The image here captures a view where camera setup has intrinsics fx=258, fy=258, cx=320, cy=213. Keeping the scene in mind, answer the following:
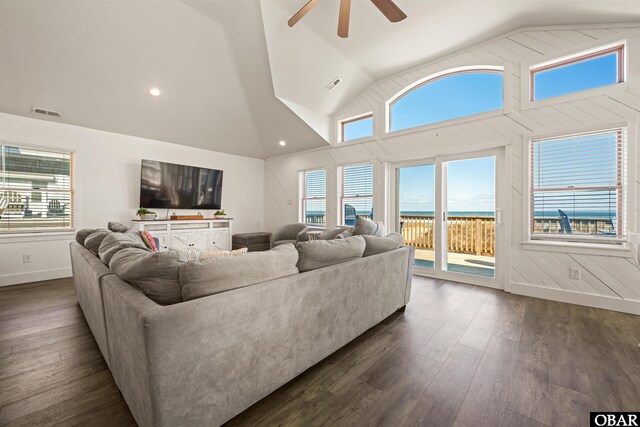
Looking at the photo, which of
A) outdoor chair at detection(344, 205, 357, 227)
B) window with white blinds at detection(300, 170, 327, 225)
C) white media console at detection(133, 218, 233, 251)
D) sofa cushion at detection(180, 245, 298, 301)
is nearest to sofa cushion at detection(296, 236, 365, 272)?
sofa cushion at detection(180, 245, 298, 301)

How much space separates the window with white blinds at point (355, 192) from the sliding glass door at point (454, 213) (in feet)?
1.97

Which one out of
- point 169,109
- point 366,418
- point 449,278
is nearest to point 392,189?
point 449,278

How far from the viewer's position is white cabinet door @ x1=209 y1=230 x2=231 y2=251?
576 cm

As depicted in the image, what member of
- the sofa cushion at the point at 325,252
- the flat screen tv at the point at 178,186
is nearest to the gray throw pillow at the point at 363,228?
the sofa cushion at the point at 325,252

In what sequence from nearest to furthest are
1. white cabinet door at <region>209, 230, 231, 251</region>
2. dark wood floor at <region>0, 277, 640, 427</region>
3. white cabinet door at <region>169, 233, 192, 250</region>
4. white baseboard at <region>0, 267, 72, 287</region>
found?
dark wood floor at <region>0, 277, 640, 427</region>
white baseboard at <region>0, 267, 72, 287</region>
white cabinet door at <region>169, 233, 192, 250</region>
white cabinet door at <region>209, 230, 231, 251</region>

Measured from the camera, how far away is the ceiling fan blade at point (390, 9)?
236 cm

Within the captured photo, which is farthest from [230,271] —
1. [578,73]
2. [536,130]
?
[578,73]

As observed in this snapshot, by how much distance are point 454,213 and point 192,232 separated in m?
5.03

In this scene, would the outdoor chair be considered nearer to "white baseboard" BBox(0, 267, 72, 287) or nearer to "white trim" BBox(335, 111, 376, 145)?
"white trim" BBox(335, 111, 376, 145)

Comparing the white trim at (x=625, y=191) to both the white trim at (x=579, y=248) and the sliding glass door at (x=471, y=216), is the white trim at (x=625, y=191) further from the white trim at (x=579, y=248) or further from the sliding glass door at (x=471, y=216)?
the sliding glass door at (x=471, y=216)

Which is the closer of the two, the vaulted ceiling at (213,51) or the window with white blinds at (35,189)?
the vaulted ceiling at (213,51)

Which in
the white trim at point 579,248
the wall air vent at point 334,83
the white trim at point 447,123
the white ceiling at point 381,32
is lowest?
the white trim at point 579,248

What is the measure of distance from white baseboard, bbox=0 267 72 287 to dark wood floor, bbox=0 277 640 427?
1554 millimetres

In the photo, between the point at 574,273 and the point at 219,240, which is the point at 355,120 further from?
the point at 574,273
